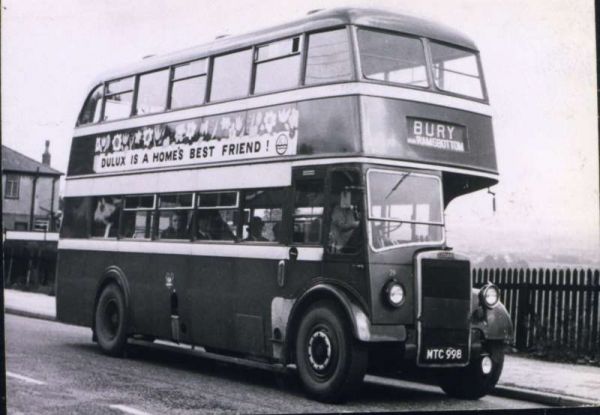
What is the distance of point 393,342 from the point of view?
9.09m

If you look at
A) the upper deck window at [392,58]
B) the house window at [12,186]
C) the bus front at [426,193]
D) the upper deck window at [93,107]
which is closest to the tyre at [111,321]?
the upper deck window at [93,107]

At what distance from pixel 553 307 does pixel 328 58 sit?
5398 mm

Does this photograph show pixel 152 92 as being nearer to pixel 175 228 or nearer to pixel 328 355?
pixel 175 228

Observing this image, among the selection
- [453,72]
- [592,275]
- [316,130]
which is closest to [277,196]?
[316,130]

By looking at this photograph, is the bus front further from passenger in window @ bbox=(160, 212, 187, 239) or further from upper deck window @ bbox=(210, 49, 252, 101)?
passenger in window @ bbox=(160, 212, 187, 239)

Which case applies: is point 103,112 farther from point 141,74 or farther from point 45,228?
point 45,228

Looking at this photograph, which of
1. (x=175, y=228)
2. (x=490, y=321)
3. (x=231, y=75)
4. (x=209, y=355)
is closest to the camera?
(x=490, y=321)

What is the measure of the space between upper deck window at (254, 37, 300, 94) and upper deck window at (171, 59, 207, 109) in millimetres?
953

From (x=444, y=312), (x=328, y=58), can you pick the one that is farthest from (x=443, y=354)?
(x=328, y=58)

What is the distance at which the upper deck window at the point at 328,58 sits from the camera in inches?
367

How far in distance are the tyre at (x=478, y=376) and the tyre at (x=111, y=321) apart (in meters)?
4.21

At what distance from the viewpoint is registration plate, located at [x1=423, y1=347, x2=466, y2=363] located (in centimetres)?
909

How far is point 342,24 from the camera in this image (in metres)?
9.34

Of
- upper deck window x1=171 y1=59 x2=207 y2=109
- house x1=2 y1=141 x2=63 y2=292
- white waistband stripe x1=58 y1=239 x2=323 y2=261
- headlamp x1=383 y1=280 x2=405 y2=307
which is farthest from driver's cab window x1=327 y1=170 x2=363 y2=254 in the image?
house x1=2 y1=141 x2=63 y2=292
